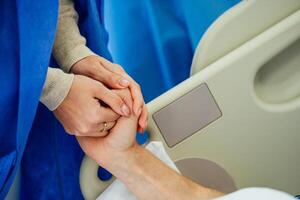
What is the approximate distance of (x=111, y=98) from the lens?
2.32ft

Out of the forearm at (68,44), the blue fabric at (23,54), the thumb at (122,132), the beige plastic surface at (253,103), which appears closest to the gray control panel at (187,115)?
the beige plastic surface at (253,103)

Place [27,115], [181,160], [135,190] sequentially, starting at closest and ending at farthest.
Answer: [27,115] → [135,190] → [181,160]

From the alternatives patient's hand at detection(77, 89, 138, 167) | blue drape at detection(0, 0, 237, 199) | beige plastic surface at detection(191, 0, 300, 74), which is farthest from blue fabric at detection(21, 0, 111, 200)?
beige plastic surface at detection(191, 0, 300, 74)

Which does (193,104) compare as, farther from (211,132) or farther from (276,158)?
(276,158)

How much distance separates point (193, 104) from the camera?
34.4 inches

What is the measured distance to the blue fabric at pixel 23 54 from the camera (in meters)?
0.57

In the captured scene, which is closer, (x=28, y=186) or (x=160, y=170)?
(x=160, y=170)

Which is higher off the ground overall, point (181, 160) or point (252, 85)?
point (252, 85)

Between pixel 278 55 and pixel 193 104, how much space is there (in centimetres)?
28

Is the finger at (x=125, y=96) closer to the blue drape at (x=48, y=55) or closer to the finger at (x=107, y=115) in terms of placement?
the finger at (x=107, y=115)

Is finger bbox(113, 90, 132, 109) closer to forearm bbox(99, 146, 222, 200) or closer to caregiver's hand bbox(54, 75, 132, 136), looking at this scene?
caregiver's hand bbox(54, 75, 132, 136)

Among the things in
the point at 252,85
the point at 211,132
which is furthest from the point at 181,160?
the point at 252,85

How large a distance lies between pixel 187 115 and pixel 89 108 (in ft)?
0.91

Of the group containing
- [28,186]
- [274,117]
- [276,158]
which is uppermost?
[274,117]
